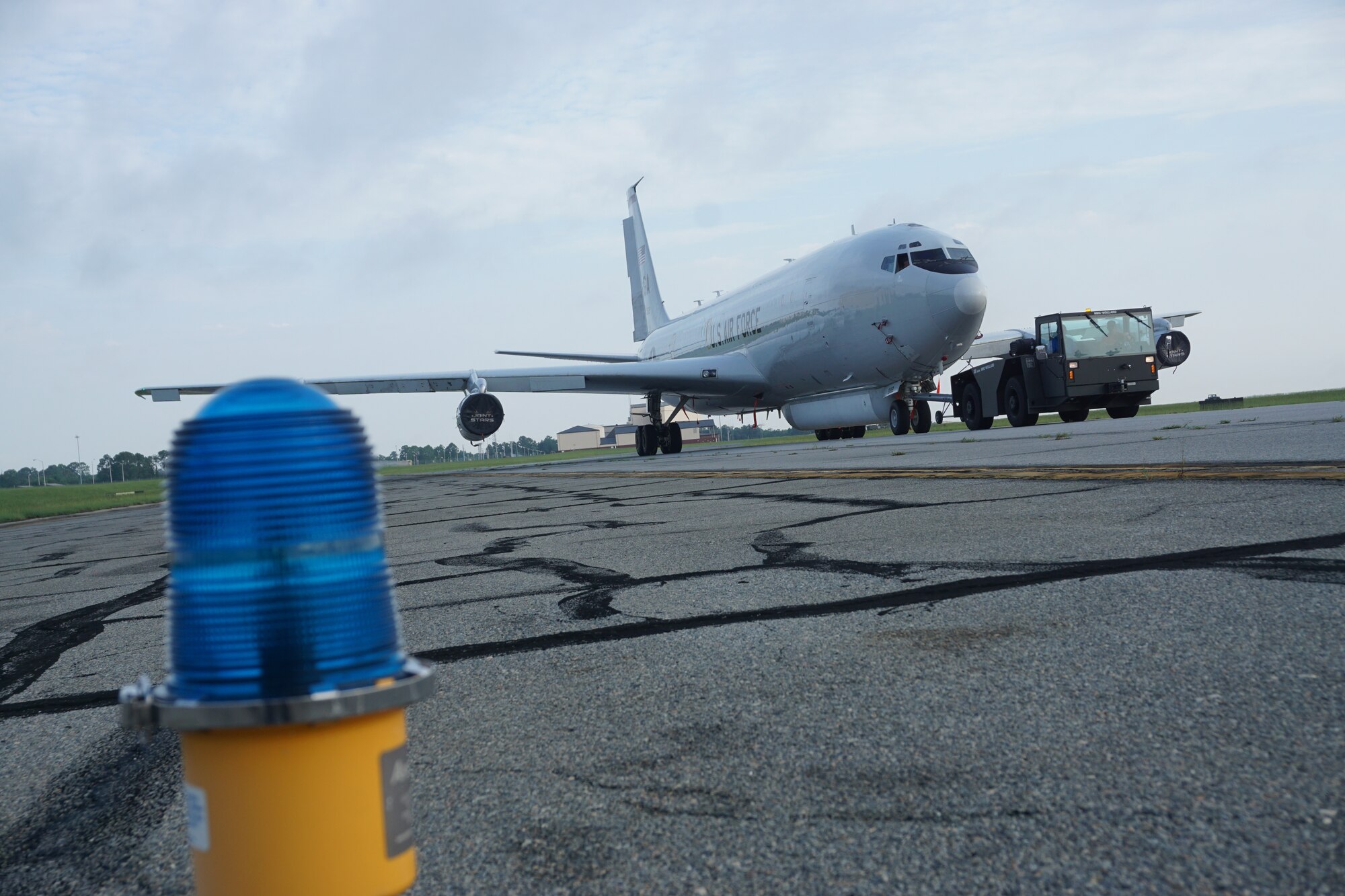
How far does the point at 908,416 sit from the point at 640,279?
1833 cm

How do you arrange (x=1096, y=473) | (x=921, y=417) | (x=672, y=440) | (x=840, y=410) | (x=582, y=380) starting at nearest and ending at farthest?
1. (x=1096, y=473)
2. (x=921, y=417)
3. (x=840, y=410)
4. (x=582, y=380)
5. (x=672, y=440)

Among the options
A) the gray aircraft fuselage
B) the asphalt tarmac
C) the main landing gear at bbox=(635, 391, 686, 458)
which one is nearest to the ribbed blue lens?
the asphalt tarmac

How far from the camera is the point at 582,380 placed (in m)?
22.8

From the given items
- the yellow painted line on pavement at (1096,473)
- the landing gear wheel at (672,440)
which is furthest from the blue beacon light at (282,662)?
the landing gear wheel at (672,440)

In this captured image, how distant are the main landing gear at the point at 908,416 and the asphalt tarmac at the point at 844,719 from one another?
47.8ft

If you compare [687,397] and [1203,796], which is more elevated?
[687,397]

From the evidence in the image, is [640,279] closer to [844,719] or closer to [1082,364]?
[1082,364]

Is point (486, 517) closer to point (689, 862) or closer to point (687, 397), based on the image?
point (689, 862)

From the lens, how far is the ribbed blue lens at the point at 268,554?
0.99m

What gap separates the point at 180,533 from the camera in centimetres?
102

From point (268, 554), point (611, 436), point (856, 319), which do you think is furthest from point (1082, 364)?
point (611, 436)

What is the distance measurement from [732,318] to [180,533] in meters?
23.3

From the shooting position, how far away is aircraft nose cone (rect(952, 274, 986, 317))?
669 inches

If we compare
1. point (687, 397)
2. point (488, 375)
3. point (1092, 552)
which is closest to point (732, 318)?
point (687, 397)
